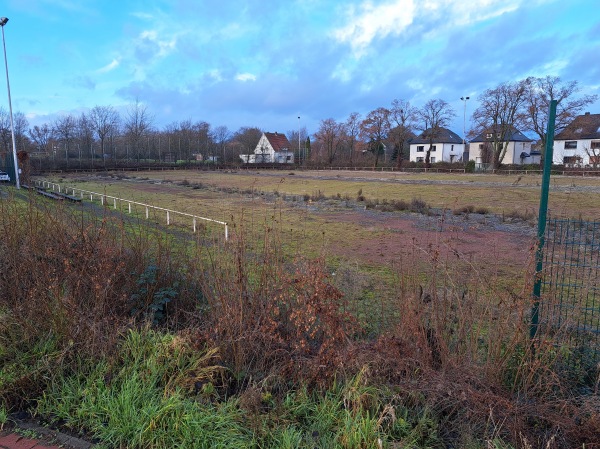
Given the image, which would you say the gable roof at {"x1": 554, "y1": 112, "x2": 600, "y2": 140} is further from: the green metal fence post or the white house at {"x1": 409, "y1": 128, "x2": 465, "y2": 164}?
the green metal fence post

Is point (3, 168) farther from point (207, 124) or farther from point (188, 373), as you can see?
point (207, 124)

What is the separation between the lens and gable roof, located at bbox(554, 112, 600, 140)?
66.9 meters

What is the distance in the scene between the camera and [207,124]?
9250 centimetres

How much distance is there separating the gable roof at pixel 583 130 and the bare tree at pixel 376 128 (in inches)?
1078

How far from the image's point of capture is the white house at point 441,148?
279ft

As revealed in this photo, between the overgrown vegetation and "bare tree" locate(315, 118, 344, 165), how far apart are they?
8580 cm

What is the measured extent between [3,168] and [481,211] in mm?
34888

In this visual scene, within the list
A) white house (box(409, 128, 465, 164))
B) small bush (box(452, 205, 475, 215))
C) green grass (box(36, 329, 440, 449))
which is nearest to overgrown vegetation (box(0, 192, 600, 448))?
green grass (box(36, 329, 440, 449))

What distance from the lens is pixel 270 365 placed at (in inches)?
137

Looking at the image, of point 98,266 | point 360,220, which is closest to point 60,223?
point 98,266

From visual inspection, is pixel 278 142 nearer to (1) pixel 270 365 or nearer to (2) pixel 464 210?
(2) pixel 464 210

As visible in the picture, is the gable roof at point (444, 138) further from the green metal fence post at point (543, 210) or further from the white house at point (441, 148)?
the green metal fence post at point (543, 210)

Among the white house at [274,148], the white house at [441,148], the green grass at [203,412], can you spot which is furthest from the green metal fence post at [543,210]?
the white house at [274,148]

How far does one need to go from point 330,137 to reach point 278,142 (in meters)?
18.6
